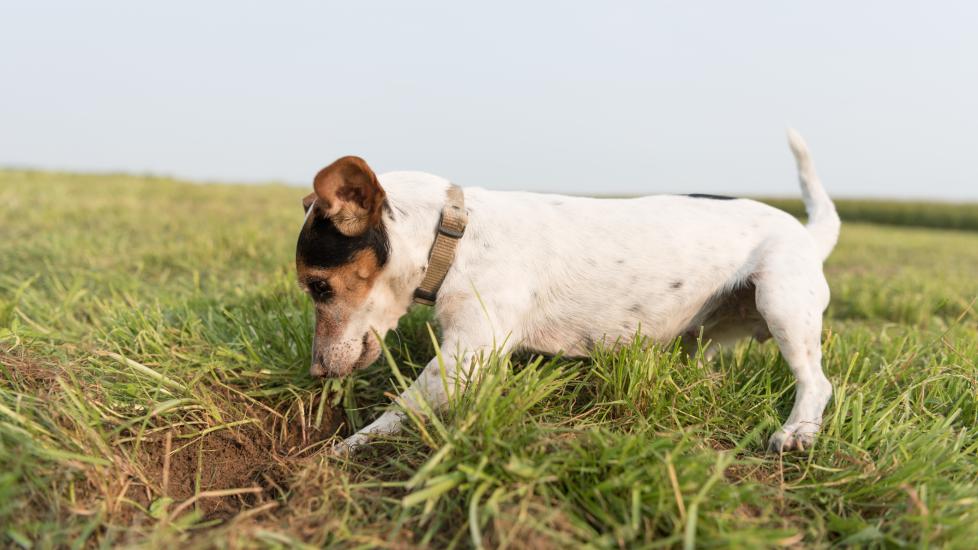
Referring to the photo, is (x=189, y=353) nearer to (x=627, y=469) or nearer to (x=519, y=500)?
(x=519, y=500)

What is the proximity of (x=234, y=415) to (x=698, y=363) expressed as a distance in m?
2.10

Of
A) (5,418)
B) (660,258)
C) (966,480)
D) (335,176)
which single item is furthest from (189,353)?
(966,480)

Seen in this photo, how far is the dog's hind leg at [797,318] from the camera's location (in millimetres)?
2859

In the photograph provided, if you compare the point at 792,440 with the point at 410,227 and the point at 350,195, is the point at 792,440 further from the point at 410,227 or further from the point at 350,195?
the point at 350,195

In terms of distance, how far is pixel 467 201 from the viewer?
2.92m

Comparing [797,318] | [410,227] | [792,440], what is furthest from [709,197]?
[410,227]

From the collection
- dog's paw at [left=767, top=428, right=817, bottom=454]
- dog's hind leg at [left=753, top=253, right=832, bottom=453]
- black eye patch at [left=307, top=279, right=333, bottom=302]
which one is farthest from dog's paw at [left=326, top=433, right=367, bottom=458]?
dog's hind leg at [left=753, top=253, right=832, bottom=453]

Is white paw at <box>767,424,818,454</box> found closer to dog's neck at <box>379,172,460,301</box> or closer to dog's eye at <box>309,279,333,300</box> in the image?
dog's neck at <box>379,172,460,301</box>

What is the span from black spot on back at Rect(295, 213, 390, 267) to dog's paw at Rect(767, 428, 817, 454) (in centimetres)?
181

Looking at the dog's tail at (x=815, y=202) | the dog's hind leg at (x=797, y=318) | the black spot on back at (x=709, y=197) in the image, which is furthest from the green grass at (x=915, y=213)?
the dog's hind leg at (x=797, y=318)

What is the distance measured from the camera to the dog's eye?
2.67m

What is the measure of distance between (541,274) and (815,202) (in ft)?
6.09

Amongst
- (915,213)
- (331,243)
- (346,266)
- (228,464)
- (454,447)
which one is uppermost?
(331,243)

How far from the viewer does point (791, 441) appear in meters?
2.54
